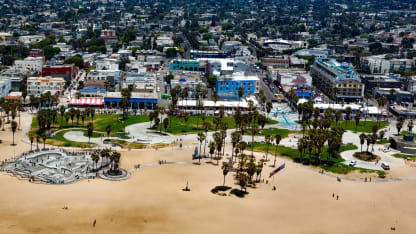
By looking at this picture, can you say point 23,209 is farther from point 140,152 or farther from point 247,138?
point 247,138

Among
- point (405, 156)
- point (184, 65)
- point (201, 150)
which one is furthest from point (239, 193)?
point (184, 65)

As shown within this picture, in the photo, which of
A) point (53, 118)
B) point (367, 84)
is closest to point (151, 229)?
point (53, 118)

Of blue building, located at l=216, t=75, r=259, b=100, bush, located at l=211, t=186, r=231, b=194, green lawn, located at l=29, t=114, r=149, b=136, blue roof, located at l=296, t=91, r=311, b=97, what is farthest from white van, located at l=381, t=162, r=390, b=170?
blue building, located at l=216, t=75, r=259, b=100

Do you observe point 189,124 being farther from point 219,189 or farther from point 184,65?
point 184,65

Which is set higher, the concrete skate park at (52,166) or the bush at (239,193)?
the concrete skate park at (52,166)

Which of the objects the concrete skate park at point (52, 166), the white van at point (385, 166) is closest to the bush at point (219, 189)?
the concrete skate park at point (52, 166)

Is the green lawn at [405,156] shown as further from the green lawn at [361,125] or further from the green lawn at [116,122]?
the green lawn at [116,122]
